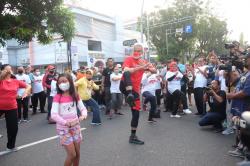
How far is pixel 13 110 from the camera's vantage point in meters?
6.41

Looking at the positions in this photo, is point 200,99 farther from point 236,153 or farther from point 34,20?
point 34,20

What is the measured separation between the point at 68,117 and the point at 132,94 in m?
2.14

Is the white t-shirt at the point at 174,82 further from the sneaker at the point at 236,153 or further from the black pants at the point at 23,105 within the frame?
the black pants at the point at 23,105

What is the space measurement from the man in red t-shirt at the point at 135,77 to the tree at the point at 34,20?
4.64 m

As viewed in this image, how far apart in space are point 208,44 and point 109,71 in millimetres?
35140

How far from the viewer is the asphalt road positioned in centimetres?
542

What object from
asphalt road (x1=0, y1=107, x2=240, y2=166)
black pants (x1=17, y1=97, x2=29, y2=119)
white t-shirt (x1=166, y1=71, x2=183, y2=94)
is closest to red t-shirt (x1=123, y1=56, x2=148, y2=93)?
asphalt road (x1=0, y1=107, x2=240, y2=166)

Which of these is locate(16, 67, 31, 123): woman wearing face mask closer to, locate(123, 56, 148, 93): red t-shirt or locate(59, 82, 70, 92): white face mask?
locate(123, 56, 148, 93): red t-shirt

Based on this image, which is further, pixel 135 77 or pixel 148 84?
pixel 148 84

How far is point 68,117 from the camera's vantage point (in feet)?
14.5

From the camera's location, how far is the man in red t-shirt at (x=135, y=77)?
20.6ft

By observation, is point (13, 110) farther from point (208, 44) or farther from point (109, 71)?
point (208, 44)

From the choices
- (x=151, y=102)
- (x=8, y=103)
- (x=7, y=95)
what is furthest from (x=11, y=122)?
(x=151, y=102)

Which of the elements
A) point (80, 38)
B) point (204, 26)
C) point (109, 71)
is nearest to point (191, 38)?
point (204, 26)
